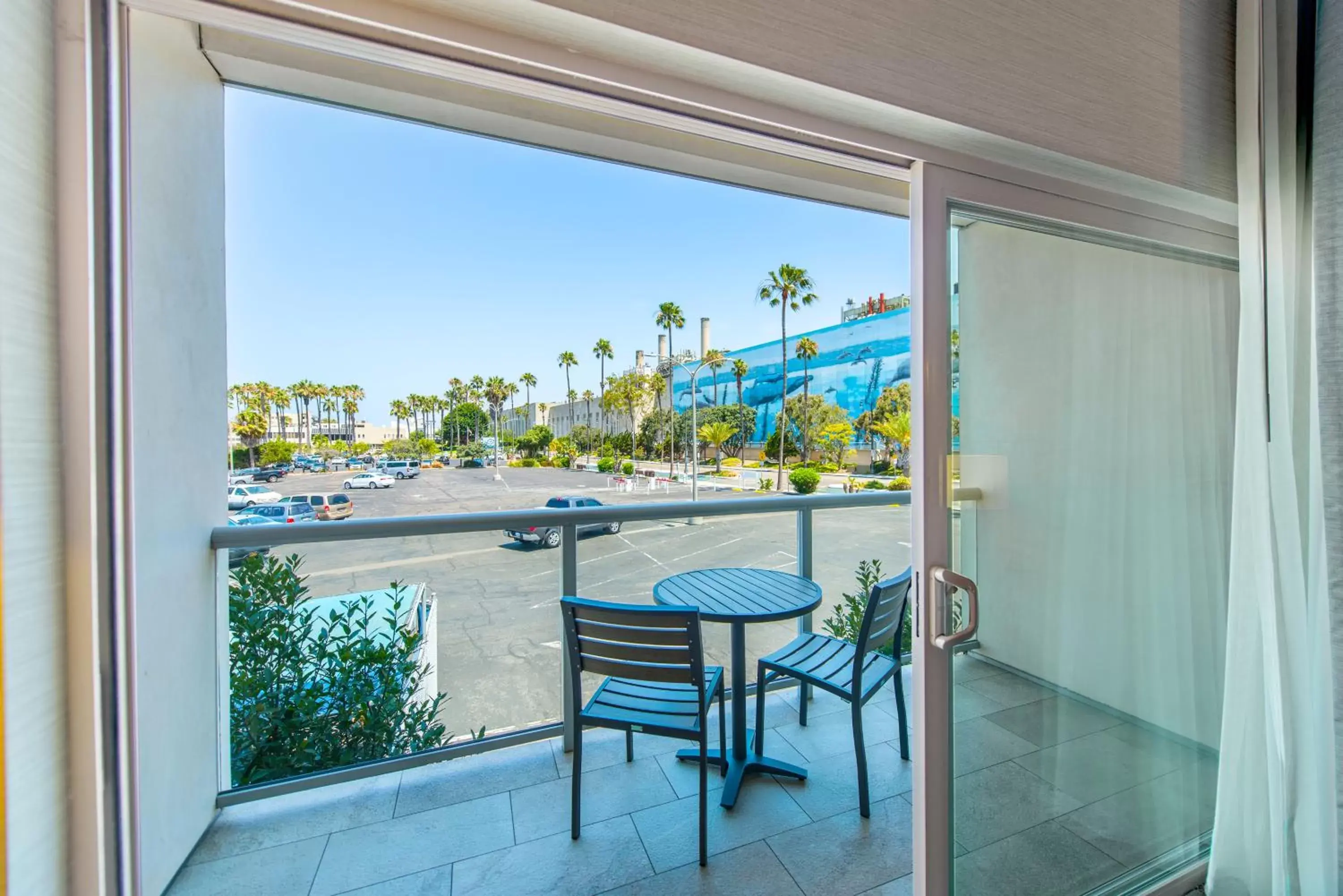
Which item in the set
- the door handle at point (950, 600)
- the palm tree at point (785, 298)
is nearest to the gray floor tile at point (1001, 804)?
the door handle at point (950, 600)

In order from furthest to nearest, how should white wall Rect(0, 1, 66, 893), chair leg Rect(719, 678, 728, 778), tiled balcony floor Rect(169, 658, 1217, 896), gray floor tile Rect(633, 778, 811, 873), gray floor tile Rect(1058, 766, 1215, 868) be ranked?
chair leg Rect(719, 678, 728, 778), gray floor tile Rect(633, 778, 811, 873), gray floor tile Rect(1058, 766, 1215, 868), tiled balcony floor Rect(169, 658, 1217, 896), white wall Rect(0, 1, 66, 893)

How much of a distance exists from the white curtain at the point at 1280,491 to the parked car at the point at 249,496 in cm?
332

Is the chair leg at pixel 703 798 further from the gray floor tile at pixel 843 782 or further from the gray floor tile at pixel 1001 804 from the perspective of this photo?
the gray floor tile at pixel 1001 804

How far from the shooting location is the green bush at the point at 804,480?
371cm

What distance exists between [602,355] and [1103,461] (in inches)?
114

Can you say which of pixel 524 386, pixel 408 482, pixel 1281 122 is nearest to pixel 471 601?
pixel 408 482

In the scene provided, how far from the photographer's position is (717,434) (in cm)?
403

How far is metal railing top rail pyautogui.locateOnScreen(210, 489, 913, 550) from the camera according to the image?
6.62ft

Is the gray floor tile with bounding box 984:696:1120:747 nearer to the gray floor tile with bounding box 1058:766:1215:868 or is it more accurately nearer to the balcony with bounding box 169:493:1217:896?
the balcony with bounding box 169:493:1217:896

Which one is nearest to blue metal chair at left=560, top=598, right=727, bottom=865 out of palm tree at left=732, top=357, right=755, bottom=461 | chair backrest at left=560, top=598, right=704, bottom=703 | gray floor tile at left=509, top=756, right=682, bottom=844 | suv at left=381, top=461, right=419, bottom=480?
chair backrest at left=560, top=598, right=704, bottom=703

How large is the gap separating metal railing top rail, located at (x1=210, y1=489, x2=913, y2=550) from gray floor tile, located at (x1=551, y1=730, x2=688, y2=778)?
94 centimetres

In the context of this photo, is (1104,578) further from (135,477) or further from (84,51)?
(135,477)

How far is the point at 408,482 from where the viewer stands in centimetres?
257

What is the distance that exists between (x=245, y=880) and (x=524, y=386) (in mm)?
2495
